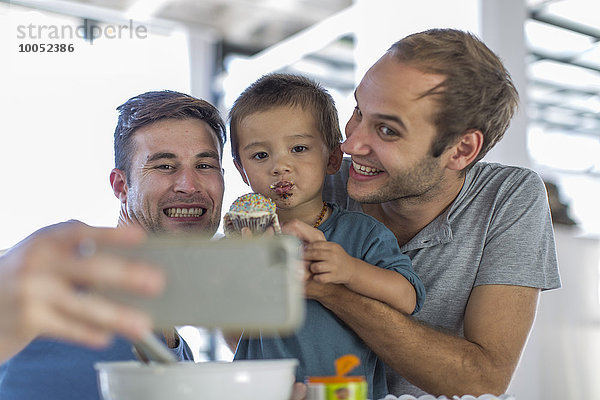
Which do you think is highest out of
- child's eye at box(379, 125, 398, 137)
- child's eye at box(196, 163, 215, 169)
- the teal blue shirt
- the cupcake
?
child's eye at box(379, 125, 398, 137)

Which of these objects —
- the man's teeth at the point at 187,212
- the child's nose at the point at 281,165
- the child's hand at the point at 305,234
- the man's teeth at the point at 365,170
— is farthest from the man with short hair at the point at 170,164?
the child's hand at the point at 305,234

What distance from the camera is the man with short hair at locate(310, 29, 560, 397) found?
5.04 feet

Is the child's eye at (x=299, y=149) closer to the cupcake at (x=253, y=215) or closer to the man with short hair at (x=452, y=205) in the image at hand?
the man with short hair at (x=452, y=205)

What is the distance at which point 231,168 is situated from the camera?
4723 millimetres

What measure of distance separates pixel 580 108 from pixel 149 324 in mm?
8311

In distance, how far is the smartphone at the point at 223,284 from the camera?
1.90 feet

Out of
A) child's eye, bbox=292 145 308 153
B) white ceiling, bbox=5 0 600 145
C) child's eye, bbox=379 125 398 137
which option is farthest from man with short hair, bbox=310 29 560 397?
white ceiling, bbox=5 0 600 145

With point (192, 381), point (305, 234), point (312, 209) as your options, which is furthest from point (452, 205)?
point (192, 381)

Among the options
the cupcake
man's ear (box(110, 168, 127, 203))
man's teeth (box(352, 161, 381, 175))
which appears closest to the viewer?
the cupcake

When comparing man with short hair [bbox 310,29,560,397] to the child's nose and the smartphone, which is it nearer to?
the child's nose

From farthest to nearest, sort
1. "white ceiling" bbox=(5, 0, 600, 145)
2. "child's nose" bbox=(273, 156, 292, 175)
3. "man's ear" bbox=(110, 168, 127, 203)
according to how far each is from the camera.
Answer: "white ceiling" bbox=(5, 0, 600, 145)
"man's ear" bbox=(110, 168, 127, 203)
"child's nose" bbox=(273, 156, 292, 175)

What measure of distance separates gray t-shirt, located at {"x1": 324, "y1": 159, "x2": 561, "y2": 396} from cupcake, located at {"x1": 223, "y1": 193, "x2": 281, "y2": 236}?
0.53m

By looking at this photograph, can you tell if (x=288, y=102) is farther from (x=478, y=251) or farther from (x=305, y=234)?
(x=478, y=251)

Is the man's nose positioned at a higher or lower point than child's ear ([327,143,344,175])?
lower
